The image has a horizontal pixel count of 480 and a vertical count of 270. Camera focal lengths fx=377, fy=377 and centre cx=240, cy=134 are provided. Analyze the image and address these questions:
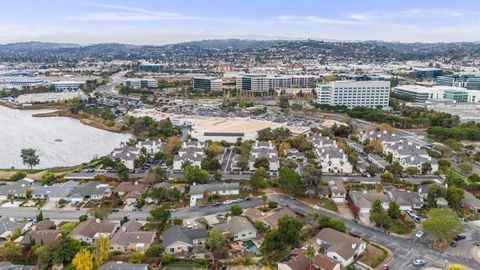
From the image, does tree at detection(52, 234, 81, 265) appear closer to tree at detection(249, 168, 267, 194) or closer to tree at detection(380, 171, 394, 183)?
tree at detection(249, 168, 267, 194)

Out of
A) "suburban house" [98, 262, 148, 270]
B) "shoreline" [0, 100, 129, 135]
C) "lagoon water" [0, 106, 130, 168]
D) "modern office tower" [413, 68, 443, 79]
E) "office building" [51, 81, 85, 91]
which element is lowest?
"lagoon water" [0, 106, 130, 168]

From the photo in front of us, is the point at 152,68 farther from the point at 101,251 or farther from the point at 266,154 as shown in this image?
the point at 101,251

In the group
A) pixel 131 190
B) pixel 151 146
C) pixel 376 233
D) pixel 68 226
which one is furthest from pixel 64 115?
pixel 376 233

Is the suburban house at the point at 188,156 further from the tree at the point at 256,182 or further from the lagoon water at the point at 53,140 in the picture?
the lagoon water at the point at 53,140

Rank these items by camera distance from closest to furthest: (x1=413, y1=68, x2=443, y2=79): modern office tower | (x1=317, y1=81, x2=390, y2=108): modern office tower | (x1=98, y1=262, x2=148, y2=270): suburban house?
(x1=98, y1=262, x2=148, y2=270): suburban house, (x1=317, y1=81, x2=390, y2=108): modern office tower, (x1=413, y1=68, x2=443, y2=79): modern office tower

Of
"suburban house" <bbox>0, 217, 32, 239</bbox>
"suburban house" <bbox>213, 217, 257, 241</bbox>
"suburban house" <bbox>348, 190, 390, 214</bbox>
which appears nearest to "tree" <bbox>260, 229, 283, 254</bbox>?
"suburban house" <bbox>213, 217, 257, 241</bbox>

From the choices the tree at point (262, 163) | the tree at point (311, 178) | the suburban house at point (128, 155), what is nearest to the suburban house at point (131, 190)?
the suburban house at point (128, 155)
